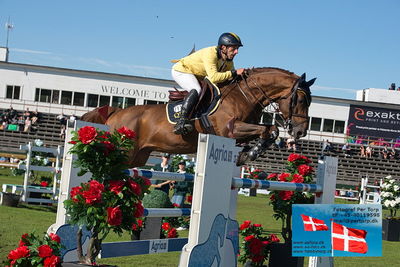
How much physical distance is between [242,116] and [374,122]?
3411cm

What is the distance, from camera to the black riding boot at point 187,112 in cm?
718

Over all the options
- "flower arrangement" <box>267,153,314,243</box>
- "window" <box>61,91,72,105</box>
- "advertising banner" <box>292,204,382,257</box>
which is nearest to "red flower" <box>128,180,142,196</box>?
"advertising banner" <box>292,204,382,257</box>

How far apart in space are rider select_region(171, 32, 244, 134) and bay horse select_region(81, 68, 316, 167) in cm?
16

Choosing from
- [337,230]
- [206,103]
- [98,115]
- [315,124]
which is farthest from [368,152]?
[337,230]

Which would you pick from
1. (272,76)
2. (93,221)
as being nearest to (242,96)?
(272,76)

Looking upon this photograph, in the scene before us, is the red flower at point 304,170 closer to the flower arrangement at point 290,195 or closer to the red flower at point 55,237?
the flower arrangement at point 290,195

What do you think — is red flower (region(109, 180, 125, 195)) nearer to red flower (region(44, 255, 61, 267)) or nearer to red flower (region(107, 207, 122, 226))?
red flower (region(107, 207, 122, 226))

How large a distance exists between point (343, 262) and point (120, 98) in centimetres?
3185

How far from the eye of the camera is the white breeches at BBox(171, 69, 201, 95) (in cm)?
735

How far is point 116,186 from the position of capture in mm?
4047

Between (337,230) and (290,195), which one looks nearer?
(337,230)

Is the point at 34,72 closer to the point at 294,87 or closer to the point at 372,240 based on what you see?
the point at 294,87

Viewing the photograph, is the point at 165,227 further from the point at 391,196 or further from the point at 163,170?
the point at 391,196

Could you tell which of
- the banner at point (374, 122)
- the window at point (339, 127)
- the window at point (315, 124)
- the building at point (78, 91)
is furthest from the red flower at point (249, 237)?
the window at point (339, 127)
